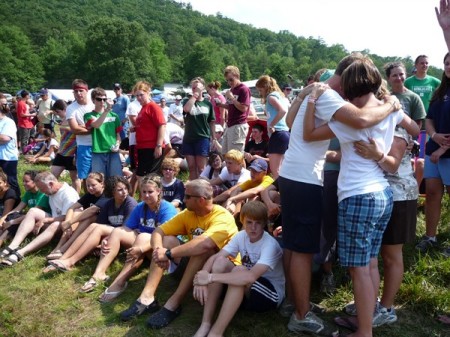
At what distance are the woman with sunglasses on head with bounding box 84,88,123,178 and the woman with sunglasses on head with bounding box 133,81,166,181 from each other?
0.39 meters

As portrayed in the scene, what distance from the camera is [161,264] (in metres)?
3.35

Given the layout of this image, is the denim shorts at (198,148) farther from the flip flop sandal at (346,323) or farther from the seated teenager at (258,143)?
the flip flop sandal at (346,323)

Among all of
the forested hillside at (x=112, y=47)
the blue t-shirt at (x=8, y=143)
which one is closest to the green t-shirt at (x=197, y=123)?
the blue t-shirt at (x=8, y=143)

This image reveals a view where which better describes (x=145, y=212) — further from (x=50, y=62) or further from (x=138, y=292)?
(x=50, y=62)

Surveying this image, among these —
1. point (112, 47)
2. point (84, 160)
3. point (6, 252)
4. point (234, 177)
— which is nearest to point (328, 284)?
point (234, 177)

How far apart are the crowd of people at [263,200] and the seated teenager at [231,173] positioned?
0.7 inches

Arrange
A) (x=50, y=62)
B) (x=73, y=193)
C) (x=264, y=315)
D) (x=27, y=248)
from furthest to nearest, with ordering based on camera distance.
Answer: (x=50, y=62) → (x=73, y=193) → (x=27, y=248) → (x=264, y=315)

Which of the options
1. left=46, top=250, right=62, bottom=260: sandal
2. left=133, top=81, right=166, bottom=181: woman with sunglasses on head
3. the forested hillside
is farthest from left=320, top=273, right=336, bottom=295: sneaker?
the forested hillside

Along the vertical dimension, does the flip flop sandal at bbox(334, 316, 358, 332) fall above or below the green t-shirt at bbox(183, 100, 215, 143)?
below

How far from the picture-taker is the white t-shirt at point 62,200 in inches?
205

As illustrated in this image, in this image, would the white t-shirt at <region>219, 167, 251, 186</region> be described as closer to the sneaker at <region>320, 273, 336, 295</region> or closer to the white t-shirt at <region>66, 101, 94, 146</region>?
the sneaker at <region>320, 273, 336, 295</region>

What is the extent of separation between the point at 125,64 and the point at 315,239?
82.0 m

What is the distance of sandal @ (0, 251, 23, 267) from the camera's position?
15.1 feet

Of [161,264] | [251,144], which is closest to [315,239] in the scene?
[161,264]
